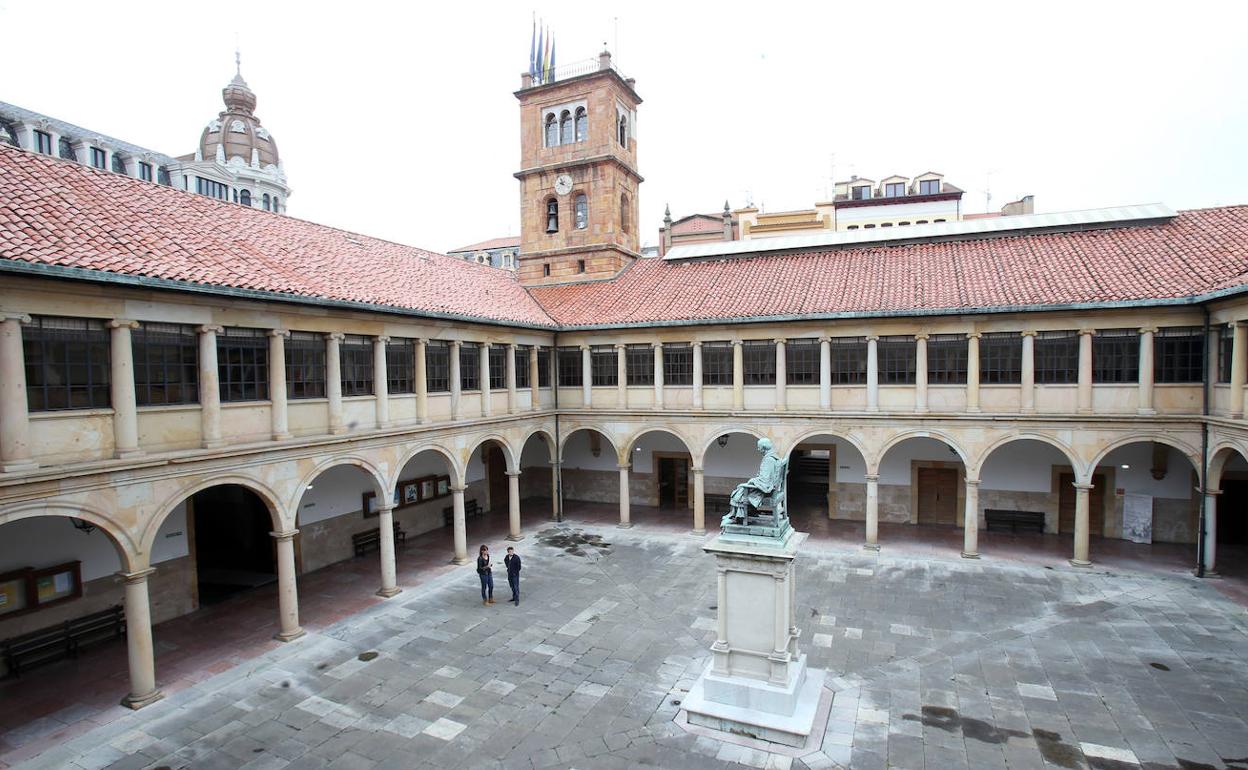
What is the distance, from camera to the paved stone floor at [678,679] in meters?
10.6

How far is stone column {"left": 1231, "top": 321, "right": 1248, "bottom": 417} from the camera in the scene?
1653 centimetres

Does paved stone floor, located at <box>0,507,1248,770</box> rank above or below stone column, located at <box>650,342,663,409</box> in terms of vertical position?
below

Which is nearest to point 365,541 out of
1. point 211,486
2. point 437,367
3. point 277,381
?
point 437,367

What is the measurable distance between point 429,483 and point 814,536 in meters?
14.1

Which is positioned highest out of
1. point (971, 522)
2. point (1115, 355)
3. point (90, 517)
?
point (1115, 355)

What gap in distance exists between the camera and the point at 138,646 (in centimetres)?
1224

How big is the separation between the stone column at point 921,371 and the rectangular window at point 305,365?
684 inches

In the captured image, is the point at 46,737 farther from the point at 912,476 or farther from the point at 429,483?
the point at 912,476

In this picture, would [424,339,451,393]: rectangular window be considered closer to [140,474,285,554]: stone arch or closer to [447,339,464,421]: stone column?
[447,339,464,421]: stone column

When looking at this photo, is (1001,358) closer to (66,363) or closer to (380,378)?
(380,378)

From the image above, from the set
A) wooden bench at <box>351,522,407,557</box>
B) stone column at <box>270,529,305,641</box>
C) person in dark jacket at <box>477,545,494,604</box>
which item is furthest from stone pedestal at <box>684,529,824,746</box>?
wooden bench at <box>351,522,407,557</box>

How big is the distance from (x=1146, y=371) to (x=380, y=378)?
842 inches

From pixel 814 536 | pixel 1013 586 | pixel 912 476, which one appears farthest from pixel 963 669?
pixel 912 476

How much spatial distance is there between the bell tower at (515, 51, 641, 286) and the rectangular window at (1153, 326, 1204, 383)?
64.8 feet
